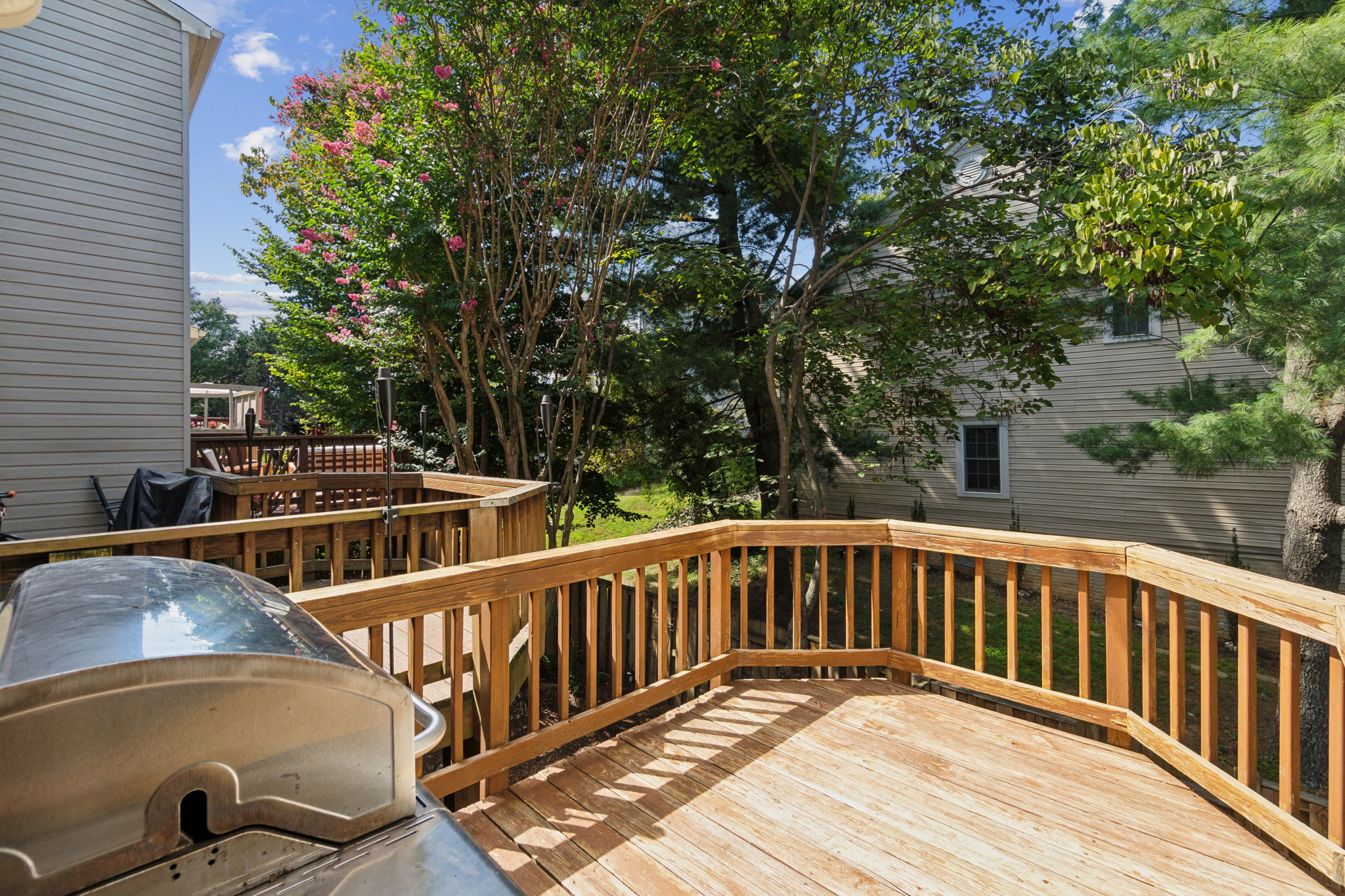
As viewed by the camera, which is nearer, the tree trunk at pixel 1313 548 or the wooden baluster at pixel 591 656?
the wooden baluster at pixel 591 656

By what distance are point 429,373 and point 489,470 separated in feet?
6.80

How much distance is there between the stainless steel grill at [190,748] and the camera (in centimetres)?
72

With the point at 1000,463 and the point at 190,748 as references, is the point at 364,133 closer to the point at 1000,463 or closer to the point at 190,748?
the point at 190,748

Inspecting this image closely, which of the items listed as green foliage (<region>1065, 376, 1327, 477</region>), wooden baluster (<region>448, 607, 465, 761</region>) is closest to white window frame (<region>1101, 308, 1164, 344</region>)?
green foliage (<region>1065, 376, 1327, 477</region>)

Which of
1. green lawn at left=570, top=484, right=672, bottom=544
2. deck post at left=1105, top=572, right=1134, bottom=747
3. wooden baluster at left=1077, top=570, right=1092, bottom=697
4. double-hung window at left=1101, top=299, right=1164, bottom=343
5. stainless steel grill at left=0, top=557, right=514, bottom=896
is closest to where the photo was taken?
stainless steel grill at left=0, top=557, right=514, bottom=896

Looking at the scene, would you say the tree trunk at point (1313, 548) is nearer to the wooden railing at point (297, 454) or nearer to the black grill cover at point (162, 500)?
the black grill cover at point (162, 500)

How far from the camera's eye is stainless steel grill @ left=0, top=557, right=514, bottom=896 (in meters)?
0.72

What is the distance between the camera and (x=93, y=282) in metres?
6.44

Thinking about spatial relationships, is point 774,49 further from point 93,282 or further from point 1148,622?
point 93,282

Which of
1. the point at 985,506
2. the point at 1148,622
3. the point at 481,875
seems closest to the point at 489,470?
the point at 985,506

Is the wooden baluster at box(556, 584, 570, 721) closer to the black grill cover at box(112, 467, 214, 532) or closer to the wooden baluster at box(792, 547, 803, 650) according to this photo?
the wooden baluster at box(792, 547, 803, 650)

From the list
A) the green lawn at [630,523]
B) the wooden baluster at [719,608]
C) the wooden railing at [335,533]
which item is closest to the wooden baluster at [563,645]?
the wooden baluster at [719,608]

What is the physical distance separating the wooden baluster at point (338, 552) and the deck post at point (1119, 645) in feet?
11.3

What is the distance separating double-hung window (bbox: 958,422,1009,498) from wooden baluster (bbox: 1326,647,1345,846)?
9.52 meters
